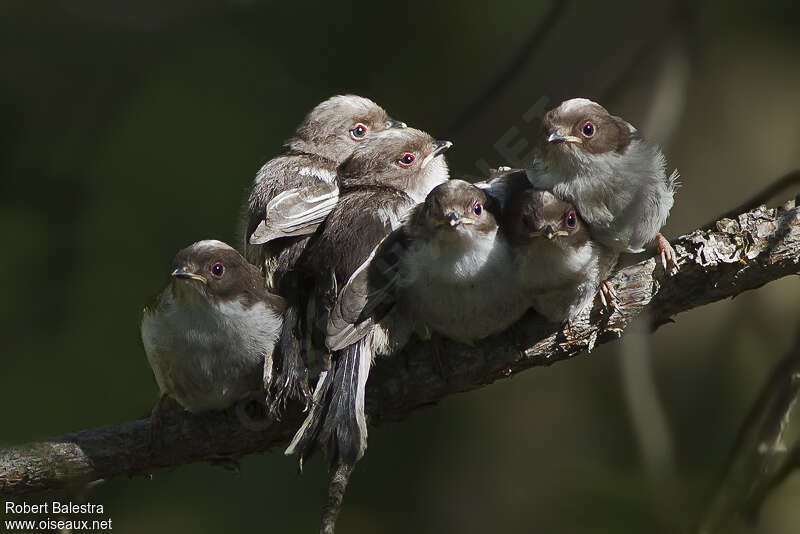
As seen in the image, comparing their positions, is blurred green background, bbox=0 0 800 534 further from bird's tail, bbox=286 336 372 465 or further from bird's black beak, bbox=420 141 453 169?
bird's tail, bbox=286 336 372 465

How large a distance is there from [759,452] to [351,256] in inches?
66.6

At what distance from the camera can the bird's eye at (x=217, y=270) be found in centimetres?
375

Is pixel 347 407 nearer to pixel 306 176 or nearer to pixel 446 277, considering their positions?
pixel 446 277

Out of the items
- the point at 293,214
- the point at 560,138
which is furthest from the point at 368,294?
the point at 560,138

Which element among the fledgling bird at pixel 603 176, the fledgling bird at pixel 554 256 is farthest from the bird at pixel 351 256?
the fledgling bird at pixel 603 176

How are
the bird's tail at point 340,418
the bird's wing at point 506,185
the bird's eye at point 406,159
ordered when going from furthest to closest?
1. the bird's eye at point 406,159
2. the bird's wing at point 506,185
3. the bird's tail at point 340,418

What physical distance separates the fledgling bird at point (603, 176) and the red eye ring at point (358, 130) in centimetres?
142

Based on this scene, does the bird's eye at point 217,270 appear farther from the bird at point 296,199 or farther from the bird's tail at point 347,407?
the bird's tail at point 347,407

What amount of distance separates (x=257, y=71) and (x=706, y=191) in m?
3.54

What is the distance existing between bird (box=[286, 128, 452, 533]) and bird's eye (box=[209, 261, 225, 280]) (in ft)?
1.10

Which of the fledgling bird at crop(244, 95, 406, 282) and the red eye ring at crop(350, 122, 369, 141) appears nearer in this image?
the fledgling bird at crop(244, 95, 406, 282)

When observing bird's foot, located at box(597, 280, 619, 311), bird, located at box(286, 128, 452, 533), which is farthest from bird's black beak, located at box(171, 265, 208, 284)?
bird's foot, located at box(597, 280, 619, 311)

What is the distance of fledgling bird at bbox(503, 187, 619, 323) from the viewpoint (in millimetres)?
3467

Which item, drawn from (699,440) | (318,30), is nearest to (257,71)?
(318,30)
